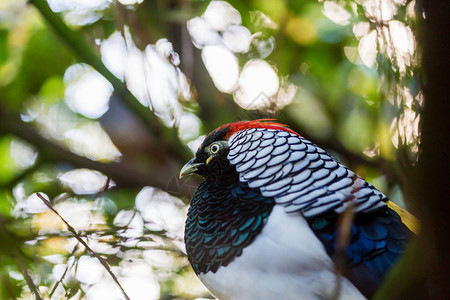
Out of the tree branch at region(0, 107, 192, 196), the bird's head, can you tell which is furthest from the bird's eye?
the tree branch at region(0, 107, 192, 196)

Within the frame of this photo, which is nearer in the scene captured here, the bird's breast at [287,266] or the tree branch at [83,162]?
the bird's breast at [287,266]

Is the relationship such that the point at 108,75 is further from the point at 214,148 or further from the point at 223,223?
the point at 223,223

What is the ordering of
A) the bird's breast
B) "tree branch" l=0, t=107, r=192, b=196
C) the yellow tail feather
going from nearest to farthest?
the bird's breast → the yellow tail feather → "tree branch" l=0, t=107, r=192, b=196

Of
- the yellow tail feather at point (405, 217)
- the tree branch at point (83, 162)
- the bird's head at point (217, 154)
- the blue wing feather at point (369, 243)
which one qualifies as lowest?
A: the tree branch at point (83, 162)

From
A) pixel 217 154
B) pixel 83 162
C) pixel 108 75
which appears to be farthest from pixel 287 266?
pixel 83 162

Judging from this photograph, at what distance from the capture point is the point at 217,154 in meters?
1.77

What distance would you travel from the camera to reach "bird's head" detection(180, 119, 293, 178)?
177cm

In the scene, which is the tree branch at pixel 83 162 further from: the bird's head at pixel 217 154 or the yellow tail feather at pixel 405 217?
the yellow tail feather at pixel 405 217

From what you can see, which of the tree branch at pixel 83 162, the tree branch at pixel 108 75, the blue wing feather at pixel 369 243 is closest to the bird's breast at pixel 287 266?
the blue wing feather at pixel 369 243

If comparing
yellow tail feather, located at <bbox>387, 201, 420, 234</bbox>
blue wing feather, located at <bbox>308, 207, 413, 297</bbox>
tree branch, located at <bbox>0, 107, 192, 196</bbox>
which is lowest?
tree branch, located at <bbox>0, 107, 192, 196</bbox>

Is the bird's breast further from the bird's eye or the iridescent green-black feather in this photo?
the bird's eye

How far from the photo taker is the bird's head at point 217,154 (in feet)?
5.82

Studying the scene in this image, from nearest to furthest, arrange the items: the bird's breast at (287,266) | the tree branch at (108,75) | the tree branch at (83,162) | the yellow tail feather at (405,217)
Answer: the bird's breast at (287,266), the yellow tail feather at (405,217), the tree branch at (108,75), the tree branch at (83,162)

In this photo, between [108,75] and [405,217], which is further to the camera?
[108,75]
